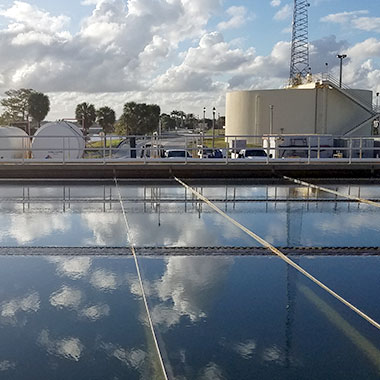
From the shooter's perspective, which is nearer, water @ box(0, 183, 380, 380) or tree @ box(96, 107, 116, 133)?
water @ box(0, 183, 380, 380)

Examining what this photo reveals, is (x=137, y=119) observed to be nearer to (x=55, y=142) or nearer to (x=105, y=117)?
(x=105, y=117)

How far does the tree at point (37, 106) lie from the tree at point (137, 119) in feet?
42.3

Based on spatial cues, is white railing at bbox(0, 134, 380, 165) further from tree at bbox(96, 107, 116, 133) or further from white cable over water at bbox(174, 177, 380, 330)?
tree at bbox(96, 107, 116, 133)

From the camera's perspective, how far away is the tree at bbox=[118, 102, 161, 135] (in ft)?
314

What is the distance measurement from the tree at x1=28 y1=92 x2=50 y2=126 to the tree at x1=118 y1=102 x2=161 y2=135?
12.9 meters

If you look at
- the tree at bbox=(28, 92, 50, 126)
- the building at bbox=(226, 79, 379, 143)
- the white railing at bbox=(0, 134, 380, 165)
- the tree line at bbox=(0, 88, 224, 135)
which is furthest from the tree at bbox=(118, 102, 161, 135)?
the white railing at bbox=(0, 134, 380, 165)

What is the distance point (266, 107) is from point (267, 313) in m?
57.9

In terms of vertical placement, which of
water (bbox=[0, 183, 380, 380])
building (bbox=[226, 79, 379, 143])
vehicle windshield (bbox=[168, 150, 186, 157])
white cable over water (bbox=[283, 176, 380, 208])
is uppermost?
building (bbox=[226, 79, 379, 143])

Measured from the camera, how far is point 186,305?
6.79m

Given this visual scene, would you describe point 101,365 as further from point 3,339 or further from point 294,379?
point 294,379

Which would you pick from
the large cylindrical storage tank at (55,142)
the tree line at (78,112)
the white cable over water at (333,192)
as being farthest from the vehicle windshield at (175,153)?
the tree line at (78,112)

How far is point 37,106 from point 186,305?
92575mm

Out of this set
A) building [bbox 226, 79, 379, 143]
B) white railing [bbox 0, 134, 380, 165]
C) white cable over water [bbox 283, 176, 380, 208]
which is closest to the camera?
white cable over water [bbox 283, 176, 380, 208]

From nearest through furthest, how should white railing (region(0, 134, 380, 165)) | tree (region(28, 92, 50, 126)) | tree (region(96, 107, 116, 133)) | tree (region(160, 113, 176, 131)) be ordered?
white railing (region(0, 134, 380, 165)) → tree (region(28, 92, 50, 126)) → tree (region(96, 107, 116, 133)) → tree (region(160, 113, 176, 131))
